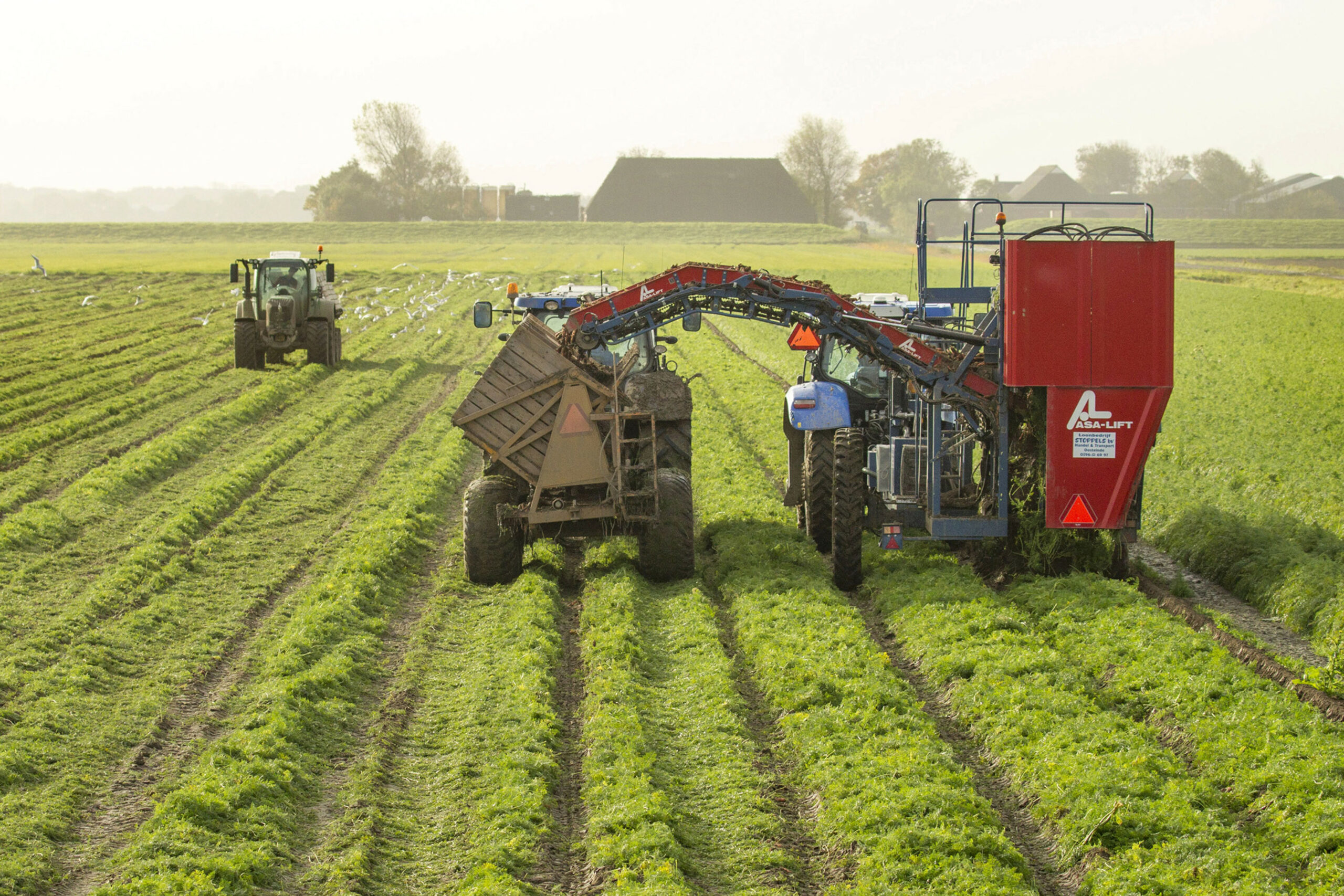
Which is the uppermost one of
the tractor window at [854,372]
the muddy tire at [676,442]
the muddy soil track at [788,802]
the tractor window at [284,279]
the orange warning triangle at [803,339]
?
the tractor window at [284,279]

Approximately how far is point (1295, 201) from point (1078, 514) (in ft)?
354

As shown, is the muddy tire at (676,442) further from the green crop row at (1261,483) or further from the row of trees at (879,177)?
the row of trees at (879,177)

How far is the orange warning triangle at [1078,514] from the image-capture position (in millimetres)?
11094

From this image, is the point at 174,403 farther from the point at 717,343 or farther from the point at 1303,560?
the point at 1303,560

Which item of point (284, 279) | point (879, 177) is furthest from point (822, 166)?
point (284, 279)

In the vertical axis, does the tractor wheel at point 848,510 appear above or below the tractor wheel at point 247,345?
below

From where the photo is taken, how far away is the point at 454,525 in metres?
15.4

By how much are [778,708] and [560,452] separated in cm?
410

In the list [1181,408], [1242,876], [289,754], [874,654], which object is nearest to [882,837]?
[1242,876]

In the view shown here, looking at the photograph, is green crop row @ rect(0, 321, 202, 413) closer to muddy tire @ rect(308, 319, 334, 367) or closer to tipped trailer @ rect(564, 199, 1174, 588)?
muddy tire @ rect(308, 319, 334, 367)

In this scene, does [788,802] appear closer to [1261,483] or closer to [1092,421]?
[1092,421]

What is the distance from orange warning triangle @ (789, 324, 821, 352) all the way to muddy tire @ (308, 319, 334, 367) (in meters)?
17.6

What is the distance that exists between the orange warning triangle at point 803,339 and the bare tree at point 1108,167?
4799 inches

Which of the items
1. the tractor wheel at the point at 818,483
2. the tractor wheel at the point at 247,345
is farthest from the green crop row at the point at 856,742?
the tractor wheel at the point at 247,345
